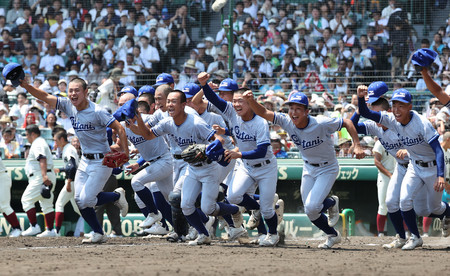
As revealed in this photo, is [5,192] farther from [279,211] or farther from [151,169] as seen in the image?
[279,211]

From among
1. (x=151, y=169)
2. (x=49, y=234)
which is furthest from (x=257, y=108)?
(x=49, y=234)

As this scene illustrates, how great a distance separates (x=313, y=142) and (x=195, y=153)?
1267 mm

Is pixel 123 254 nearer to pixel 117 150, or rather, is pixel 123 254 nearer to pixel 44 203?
pixel 117 150

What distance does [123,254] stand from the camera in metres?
7.23

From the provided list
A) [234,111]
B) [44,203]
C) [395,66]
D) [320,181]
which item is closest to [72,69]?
[44,203]

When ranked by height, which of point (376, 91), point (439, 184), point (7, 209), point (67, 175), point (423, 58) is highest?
point (423, 58)

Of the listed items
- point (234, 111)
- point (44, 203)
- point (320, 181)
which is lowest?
point (44, 203)

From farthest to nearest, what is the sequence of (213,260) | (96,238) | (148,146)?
(148,146), (96,238), (213,260)

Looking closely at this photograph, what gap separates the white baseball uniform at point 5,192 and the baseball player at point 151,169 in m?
3.01

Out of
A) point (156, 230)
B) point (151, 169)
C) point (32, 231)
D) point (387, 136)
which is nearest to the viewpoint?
point (387, 136)

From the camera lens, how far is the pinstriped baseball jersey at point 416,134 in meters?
7.65

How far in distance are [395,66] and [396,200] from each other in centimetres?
608

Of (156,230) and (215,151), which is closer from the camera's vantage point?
(215,151)

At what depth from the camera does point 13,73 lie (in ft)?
26.4
